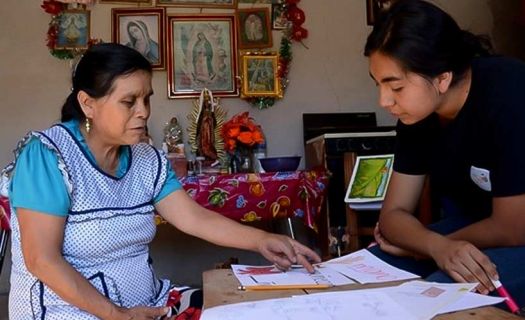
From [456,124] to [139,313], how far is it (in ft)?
2.63

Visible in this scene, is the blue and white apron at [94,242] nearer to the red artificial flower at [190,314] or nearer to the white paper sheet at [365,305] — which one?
the red artificial flower at [190,314]

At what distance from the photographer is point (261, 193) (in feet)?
9.25

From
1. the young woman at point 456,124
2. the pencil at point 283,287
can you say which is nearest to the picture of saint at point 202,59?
the young woman at point 456,124

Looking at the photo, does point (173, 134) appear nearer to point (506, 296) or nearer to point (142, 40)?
point (142, 40)

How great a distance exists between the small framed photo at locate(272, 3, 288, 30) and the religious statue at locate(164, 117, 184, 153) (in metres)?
0.88

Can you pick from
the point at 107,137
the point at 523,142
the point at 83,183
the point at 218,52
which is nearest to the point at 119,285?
the point at 83,183

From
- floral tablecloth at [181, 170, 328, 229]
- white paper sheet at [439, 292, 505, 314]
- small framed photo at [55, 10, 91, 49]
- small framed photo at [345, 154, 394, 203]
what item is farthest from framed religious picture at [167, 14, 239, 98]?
white paper sheet at [439, 292, 505, 314]

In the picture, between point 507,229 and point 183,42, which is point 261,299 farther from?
point 183,42

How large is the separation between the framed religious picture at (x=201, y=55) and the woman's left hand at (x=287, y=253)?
2359 mm

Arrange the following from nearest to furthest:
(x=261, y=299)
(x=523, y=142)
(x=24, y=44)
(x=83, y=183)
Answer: (x=261, y=299) < (x=523, y=142) < (x=83, y=183) < (x=24, y=44)

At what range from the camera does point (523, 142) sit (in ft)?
3.67

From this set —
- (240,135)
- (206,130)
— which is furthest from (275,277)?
(206,130)

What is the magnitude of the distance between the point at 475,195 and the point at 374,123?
2.32 metres

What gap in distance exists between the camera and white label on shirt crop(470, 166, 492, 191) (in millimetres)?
1205
